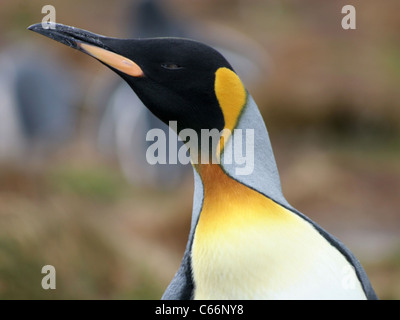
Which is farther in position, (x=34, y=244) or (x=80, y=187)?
(x=80, y=187)

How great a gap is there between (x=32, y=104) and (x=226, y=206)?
7288mm

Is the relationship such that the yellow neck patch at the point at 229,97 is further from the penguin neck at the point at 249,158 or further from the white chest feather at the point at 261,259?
the white chest feather at the point at 261,259

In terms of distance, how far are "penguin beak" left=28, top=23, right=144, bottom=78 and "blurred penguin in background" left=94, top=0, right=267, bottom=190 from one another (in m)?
5.17

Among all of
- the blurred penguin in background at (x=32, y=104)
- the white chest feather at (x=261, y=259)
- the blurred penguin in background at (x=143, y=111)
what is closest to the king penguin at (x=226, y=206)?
the white chest feather at (x=261, y=259)

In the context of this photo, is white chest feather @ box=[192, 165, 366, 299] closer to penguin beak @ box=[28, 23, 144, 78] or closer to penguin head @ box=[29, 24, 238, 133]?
penguin head @ box=[29, 24, 238, 133]

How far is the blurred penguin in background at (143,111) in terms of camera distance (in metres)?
7.18

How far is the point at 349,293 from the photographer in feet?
4.61

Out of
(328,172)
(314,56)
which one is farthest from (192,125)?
(314,56)

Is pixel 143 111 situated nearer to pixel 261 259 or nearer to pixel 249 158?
pixel 249 158

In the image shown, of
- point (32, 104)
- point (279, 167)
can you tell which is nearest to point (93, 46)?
point (279, 167)

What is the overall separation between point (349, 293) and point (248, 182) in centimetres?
29

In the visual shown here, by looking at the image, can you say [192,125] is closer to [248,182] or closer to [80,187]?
[248,182]

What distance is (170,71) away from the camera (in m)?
1.44

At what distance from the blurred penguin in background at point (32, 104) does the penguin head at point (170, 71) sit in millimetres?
6555
